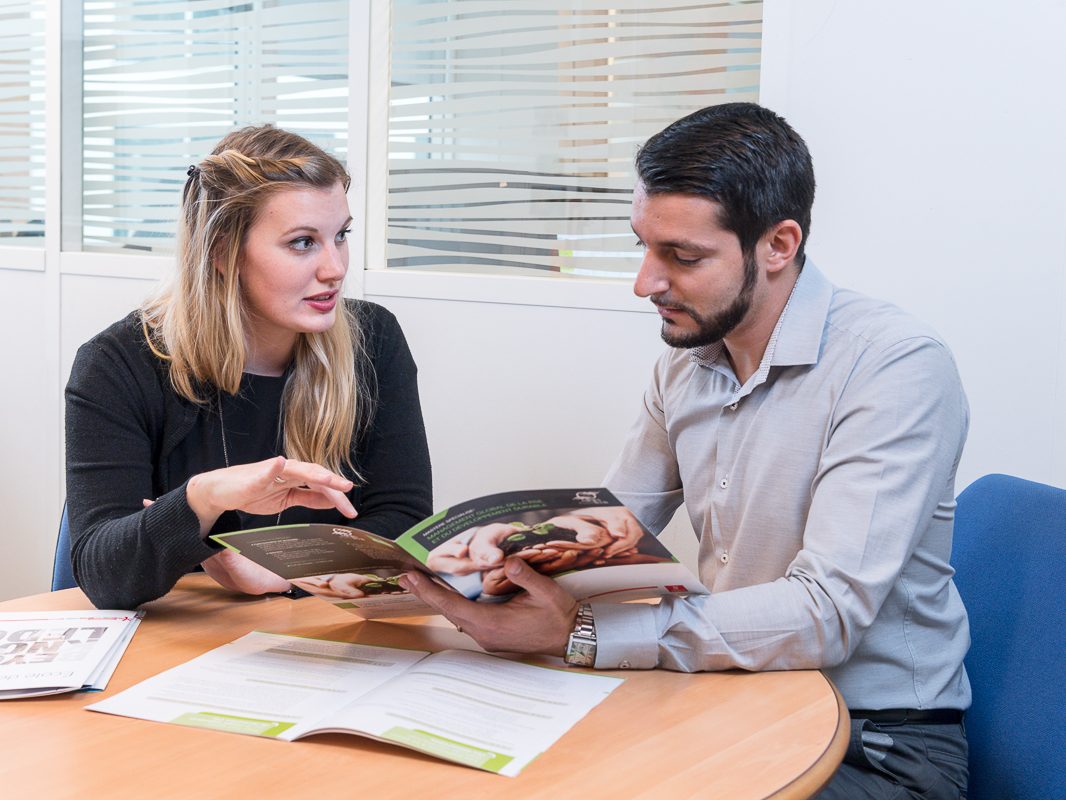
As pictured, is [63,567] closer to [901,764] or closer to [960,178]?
[901,764]

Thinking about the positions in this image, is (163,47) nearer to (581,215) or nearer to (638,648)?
(581,215)

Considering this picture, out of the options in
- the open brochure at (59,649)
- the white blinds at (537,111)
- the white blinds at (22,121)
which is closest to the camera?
the open brochure at (59,649)

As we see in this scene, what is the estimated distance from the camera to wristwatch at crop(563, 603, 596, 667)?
132cm

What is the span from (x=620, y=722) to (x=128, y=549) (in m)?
0.73

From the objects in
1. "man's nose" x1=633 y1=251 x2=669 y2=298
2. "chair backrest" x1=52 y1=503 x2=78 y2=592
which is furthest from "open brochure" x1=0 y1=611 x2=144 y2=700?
"man's nose" x1=633 y1=251 x2=669 y2=298

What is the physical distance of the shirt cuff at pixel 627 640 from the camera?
1310 mm

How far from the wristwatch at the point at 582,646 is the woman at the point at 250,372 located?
0.49 meters

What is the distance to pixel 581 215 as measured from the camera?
8.72 ft

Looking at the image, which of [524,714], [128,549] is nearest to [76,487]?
[128,549]

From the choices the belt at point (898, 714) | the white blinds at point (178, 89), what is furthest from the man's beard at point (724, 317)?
the white blinds at point (178, 89)

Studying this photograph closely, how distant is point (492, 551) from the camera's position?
124 centimetres

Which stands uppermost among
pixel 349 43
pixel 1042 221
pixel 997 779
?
pixel 349 43

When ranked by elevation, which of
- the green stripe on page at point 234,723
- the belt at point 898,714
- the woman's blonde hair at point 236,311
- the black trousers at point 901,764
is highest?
the woman's blonde hair at point 236,311

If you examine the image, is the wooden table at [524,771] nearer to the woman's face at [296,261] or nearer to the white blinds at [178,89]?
the woman's face at [296,261]
